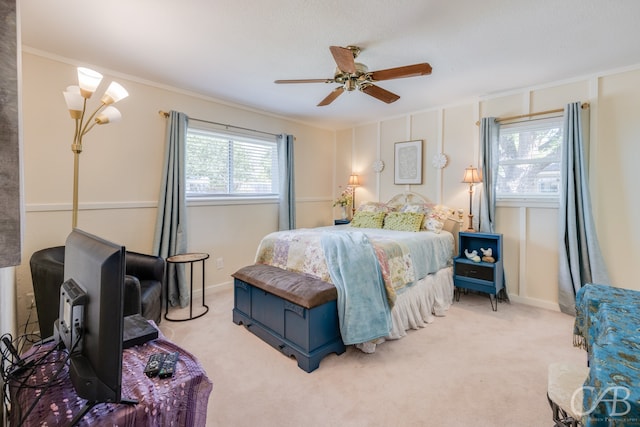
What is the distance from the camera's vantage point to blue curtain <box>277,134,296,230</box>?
4355 mm

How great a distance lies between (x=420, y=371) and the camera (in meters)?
2.07

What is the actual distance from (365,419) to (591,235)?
9.60 ft

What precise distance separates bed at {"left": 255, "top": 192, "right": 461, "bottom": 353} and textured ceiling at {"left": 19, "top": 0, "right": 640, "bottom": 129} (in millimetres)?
1657

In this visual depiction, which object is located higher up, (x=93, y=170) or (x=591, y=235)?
(x=93, y=170)

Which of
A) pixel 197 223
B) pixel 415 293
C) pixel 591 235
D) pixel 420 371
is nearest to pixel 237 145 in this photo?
pixel 197 223

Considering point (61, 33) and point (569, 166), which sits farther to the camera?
point (569, 166)

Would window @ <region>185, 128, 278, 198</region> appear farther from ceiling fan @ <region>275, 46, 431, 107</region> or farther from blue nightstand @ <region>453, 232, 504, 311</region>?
blue nightstand @ <region>453, 232, 504, 311</region>

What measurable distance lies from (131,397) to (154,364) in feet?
0.44

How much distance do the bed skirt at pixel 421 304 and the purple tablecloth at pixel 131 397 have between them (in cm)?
165

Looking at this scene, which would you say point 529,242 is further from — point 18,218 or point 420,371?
point 18,218

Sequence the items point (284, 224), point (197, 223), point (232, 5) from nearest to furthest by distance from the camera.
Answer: point (232, 5) < point (197, 223) < point (284, 224)

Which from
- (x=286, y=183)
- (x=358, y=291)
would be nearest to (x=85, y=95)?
(x=358, y=291)

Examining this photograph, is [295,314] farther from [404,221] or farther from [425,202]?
[425,202]

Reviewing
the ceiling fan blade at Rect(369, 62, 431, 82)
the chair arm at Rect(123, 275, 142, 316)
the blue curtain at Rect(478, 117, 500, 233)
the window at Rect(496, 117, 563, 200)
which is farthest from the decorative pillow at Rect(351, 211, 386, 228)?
the chair arm at Rect(123, 275, 142, 316)
